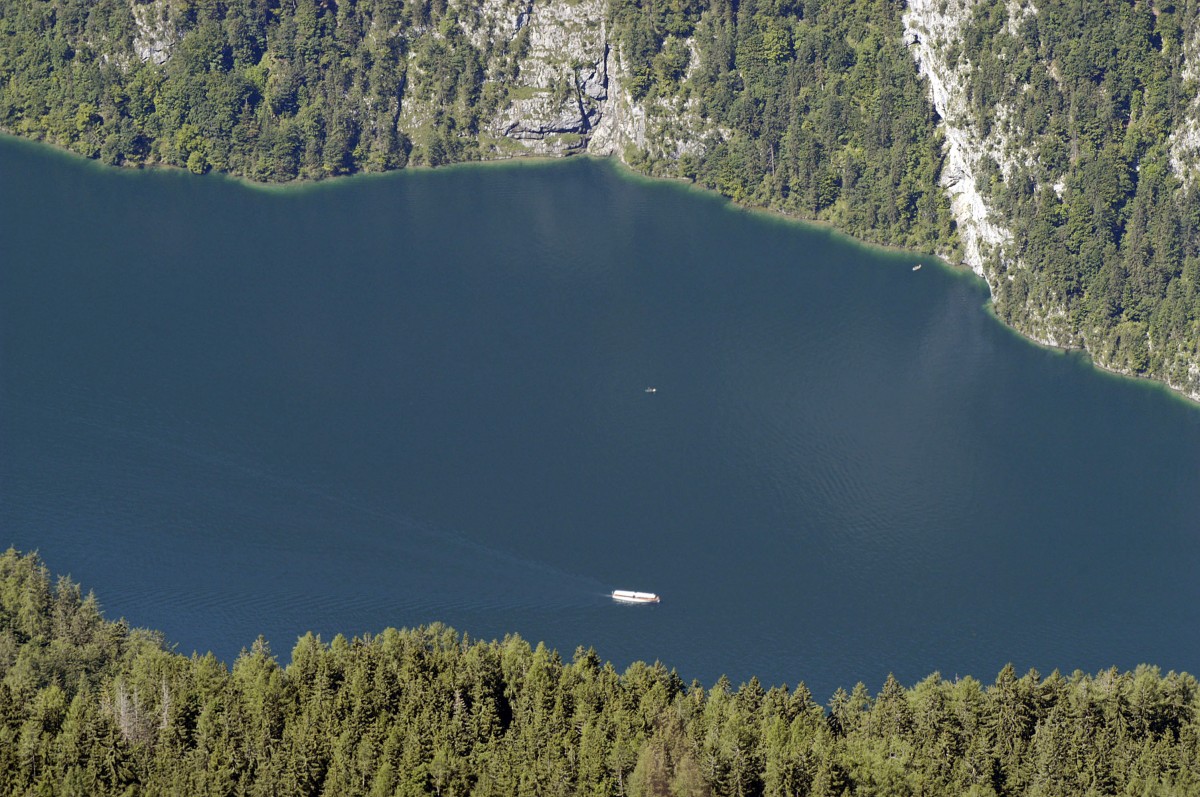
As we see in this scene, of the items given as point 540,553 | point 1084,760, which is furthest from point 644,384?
point 1084,760

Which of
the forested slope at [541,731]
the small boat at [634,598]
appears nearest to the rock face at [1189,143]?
the small boat at [634,598]

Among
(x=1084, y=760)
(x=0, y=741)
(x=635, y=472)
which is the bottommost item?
(x=0, y=741)

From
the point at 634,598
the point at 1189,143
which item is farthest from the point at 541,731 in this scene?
the point at 1189,143

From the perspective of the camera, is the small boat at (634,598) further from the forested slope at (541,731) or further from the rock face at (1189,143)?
the rock face at (1189,143)

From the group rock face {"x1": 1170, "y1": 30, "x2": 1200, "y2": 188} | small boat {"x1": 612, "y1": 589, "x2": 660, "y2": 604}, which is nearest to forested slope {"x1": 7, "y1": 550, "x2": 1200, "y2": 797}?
small boat {"x1": 612, "y1": 589, "x2": 660, "y2": 604}

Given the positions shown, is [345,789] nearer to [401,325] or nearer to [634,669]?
[634,669]

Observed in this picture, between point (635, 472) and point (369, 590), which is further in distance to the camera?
point (635, 472)

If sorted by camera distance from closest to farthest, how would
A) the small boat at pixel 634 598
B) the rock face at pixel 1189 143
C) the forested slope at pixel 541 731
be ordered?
the forested slope at pixel 541 731 < the small boat at pixel 634 598 < the rock face at pixel 1189 143

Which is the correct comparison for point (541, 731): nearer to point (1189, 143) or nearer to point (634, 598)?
point (634, 598)
